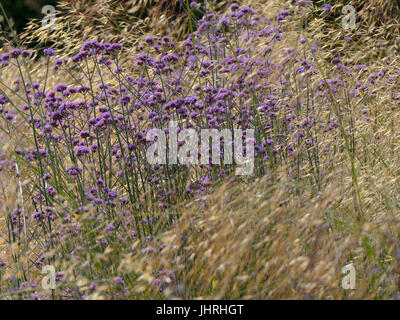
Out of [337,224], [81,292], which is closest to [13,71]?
[81,292]

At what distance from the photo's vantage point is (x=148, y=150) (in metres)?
2.41

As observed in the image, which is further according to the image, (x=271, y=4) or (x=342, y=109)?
(x=342, y=109)

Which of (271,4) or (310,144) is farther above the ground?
(271,4)

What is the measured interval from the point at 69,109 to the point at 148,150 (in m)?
0.42

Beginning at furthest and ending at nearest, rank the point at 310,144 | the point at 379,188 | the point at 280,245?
the point at 310,144
the point at 379,188
the point at 280,245

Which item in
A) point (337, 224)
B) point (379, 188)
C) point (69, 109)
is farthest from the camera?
point (69, 109)

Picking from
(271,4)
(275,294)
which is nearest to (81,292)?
(275,294)

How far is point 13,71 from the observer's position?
4.59 metres
